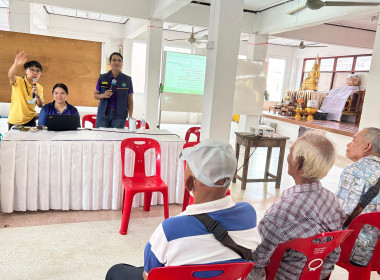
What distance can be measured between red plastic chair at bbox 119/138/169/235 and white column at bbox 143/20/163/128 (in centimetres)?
306

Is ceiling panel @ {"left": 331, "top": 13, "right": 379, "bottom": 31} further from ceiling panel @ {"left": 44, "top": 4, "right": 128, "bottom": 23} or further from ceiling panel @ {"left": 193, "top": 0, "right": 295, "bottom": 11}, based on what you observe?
ceiling panel @ {"left": 44, "top": 4, "right": 128, "bottom": 23}

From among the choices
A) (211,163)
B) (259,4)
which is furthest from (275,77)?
(211,163)

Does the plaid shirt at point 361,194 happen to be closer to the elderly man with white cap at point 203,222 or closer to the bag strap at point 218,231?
the elderly man with white cap at point 203,222

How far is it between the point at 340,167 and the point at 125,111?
420cm

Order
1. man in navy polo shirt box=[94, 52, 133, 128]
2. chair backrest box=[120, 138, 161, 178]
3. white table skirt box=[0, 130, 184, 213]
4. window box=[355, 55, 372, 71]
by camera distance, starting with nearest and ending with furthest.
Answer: white table skirt box=[0, 130, 184, 213] → chair backrest box=[120, 138, 161, 178] → man in navy polo shirt box=[94, 52, 133, 128] → window box=[355, 55, 372, 71]

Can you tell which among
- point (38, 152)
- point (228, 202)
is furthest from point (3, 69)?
point (228, 202)

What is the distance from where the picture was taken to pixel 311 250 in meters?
1.24

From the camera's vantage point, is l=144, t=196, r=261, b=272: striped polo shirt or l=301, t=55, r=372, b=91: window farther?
l=301, t=55, r=372, b=91: window

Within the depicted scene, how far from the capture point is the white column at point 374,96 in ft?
12.8

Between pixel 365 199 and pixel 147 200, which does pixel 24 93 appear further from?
pixel 365 199

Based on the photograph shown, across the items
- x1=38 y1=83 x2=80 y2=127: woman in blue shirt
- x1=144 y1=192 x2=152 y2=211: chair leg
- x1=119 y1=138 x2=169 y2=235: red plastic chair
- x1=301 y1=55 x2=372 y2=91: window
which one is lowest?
x1=144 y1=192 x2=152 y2=211: chair leg

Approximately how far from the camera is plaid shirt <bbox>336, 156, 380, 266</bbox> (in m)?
1.62

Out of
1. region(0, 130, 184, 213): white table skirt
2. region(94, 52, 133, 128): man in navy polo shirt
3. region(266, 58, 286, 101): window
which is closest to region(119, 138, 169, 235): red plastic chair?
region(0, 130, 184, 213): white table skirt

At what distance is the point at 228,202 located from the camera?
3.54 feet
